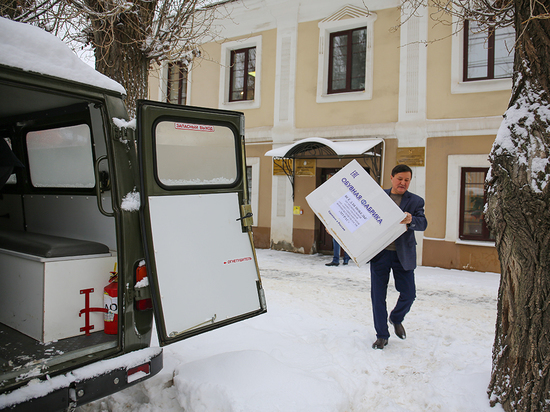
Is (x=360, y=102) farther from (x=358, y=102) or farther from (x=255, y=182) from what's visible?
(x=255, y=182)

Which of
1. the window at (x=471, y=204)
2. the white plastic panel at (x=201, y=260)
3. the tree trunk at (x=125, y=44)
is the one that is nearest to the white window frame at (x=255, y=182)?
the window at (x=471, y=204)

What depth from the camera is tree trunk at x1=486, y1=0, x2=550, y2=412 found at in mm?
2402

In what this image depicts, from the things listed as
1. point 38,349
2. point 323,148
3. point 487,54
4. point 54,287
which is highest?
point 487,54

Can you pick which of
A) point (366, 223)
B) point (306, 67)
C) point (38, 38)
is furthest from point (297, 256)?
point (38, 38)

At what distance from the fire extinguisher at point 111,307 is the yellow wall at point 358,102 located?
25.1 feet

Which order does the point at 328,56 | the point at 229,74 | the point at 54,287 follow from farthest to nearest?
the point at 229,74, the point at 328,56, the point at 54,287

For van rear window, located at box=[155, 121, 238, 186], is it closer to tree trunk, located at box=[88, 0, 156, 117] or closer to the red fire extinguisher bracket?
the red fire extinguisher bracket

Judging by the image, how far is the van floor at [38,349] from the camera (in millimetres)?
2330

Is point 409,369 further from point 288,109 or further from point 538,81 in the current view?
point 288,109

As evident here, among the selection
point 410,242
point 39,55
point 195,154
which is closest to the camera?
point 39,55

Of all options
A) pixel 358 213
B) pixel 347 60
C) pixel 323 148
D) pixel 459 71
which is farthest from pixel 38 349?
pixel 347 60

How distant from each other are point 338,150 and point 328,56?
3065 millimetres

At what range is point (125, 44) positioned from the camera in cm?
534

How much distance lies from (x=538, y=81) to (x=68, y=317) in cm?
346
